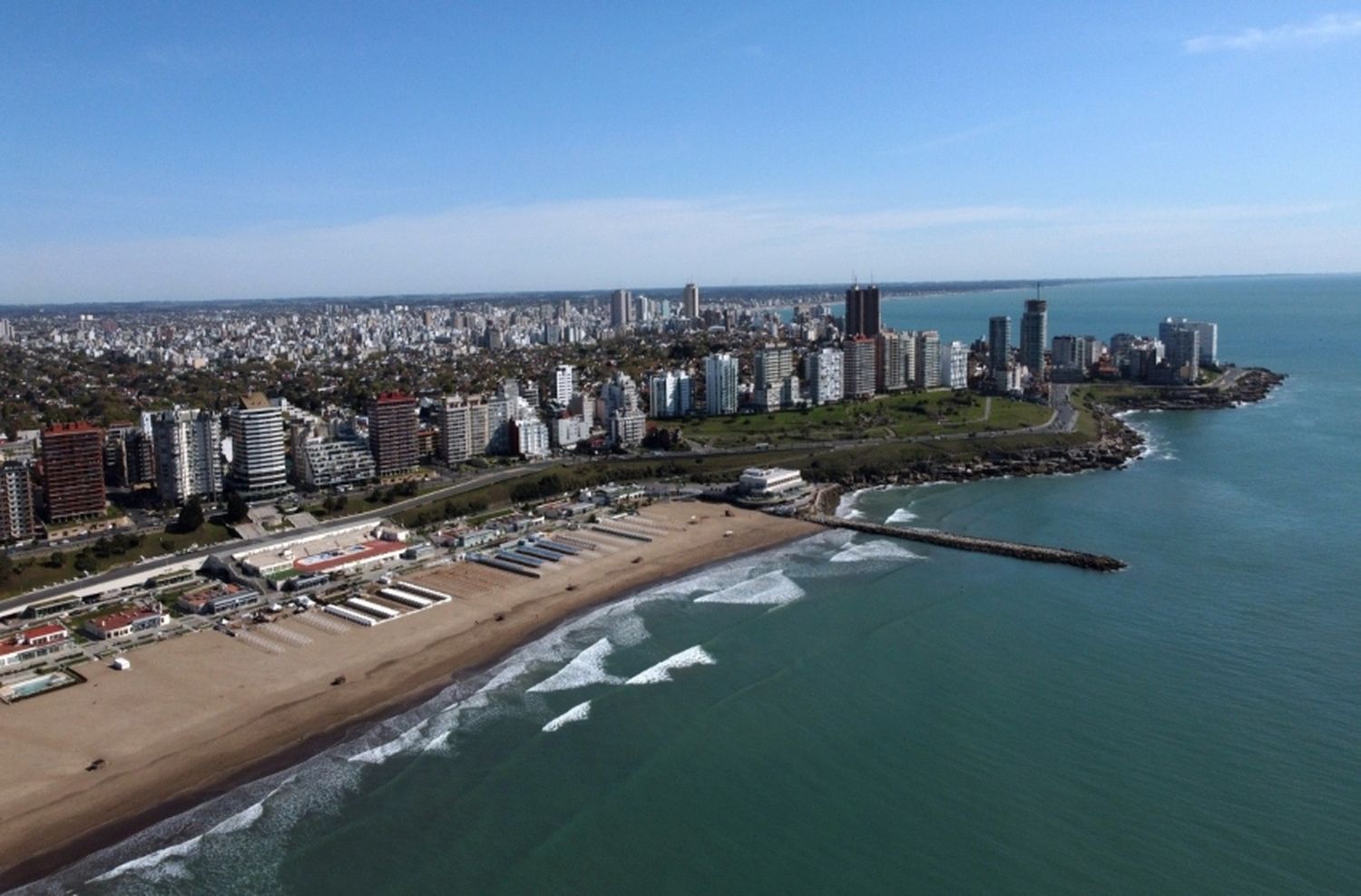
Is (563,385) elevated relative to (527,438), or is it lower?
elevated

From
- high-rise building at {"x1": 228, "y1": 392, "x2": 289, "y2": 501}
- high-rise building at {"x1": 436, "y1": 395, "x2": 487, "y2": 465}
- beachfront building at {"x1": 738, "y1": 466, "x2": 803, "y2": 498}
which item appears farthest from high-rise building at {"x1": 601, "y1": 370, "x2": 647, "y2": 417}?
high-rise building at {"x1": 228, "y1": 392, "x2": 289, "y2": 501}

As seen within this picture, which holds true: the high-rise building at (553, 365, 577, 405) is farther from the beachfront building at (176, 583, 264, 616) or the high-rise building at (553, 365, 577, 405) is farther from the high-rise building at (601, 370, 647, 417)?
the beachfront building at (176, 583, 264, 616)

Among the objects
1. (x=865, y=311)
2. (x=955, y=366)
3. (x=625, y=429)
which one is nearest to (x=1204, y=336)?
(x=955, y=366)

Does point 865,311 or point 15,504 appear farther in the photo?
point 865,311

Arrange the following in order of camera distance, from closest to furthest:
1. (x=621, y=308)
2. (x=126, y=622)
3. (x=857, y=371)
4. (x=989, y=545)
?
(x=126, y=622)
(x=989, y=545)
(x=857, y=371)
(x=621, y=308)

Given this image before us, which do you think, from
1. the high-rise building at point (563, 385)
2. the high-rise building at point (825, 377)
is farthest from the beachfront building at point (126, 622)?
the high-rise building at point (825, 377)

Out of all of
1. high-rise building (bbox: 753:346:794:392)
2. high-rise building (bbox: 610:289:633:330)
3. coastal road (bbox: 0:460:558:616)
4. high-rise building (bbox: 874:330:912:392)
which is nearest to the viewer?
coastal road (bbox: 0:460:558:616)

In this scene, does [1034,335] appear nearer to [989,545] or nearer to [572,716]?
[989,545]
